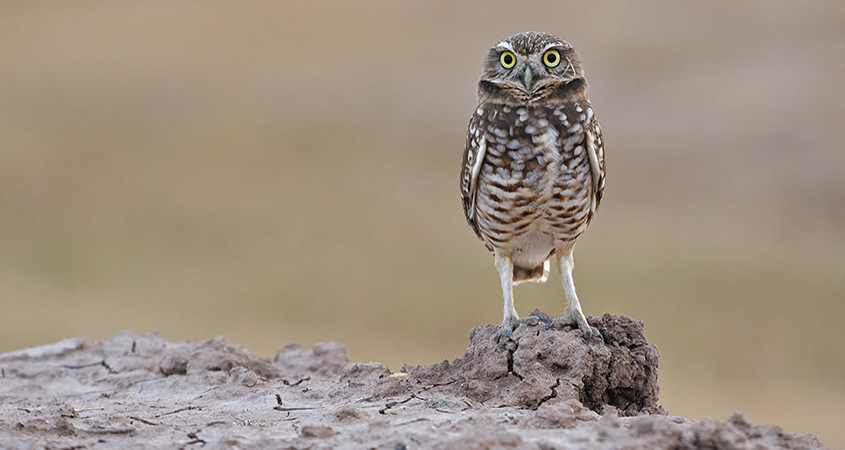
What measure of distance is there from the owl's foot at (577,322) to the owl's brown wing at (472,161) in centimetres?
83

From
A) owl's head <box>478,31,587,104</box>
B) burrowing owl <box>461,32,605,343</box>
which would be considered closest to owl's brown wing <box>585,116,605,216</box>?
burrowing owl <box>461,32,605,343</box>

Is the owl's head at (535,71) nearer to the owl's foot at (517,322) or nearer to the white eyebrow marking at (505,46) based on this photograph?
the white eyebrow marking at (505,46)

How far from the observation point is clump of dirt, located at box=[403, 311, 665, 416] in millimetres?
4246

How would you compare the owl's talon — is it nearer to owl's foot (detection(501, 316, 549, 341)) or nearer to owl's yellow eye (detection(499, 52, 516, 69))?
owl's foot (detection(501, 316, 549, 341))

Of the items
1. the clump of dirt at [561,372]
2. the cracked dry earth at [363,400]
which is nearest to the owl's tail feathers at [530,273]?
the cracked dry earth at [363,400]

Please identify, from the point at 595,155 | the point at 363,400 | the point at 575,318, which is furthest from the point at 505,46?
the point at 363,400

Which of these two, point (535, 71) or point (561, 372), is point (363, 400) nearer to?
point (561, 372)

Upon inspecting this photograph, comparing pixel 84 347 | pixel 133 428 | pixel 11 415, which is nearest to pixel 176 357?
pixel 84 347

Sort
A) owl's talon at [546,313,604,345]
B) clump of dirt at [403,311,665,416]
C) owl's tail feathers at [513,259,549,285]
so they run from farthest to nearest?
owl's tail feathers at [513,259,549,285] → owl's talon at [546,313,604,345] → clump of dirt at [403,311,665,416]

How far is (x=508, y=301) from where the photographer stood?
490cm

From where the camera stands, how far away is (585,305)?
40.0 feet

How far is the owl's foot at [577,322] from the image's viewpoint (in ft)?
14.9

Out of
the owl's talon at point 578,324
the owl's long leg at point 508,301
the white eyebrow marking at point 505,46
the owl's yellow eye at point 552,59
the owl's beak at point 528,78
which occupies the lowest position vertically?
the owl's talon at point 578,324

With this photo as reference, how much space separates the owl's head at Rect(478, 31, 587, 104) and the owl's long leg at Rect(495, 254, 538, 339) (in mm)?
910
